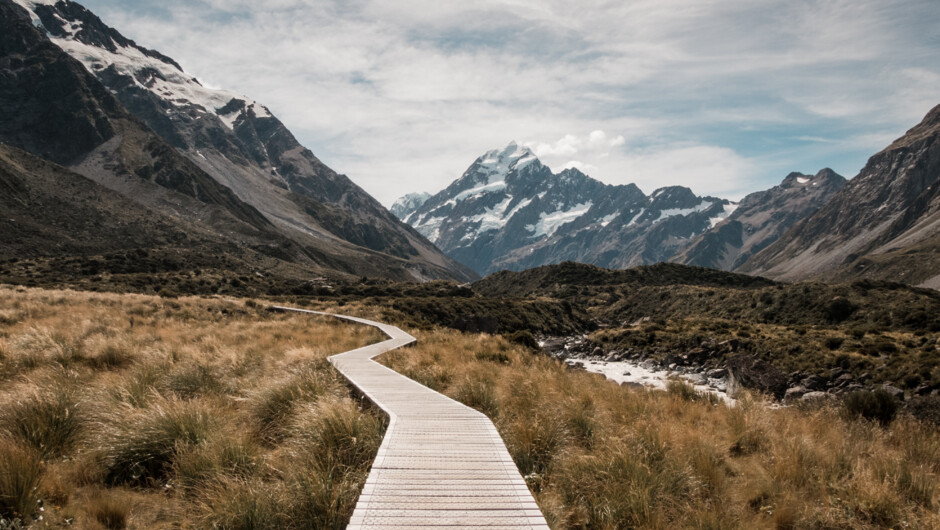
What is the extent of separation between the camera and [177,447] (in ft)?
20.0

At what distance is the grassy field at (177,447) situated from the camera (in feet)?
16.1

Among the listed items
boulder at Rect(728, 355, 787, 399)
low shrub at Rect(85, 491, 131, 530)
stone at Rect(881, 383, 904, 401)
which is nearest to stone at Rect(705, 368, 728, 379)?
boulder at Rect(728, 355, 787, 399)

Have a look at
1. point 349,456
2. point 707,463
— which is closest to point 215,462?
point 349,456

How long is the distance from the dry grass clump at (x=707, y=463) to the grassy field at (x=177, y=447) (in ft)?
8.46

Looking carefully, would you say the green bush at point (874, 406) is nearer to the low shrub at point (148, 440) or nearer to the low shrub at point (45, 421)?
the low shrub at point (148, 440)

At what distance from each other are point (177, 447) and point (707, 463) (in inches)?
281

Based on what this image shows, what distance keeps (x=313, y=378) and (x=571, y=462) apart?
5.55 meters

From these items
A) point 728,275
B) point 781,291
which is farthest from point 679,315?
point 728,275

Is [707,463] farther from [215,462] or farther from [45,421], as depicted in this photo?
[45,421]

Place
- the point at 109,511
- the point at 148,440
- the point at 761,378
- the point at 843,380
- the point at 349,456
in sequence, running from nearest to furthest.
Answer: the point at 109,511
the point at 349,456
the point at 148,440
the point at 761,378
the point at 843,380

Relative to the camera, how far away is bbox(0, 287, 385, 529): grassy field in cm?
490

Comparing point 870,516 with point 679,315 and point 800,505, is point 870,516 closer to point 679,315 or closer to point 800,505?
point 800,505

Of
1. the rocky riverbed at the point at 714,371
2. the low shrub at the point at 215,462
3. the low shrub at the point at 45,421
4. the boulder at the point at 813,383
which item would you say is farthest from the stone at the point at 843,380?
the low shrub at the point at 45,421

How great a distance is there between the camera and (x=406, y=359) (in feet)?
49.2
